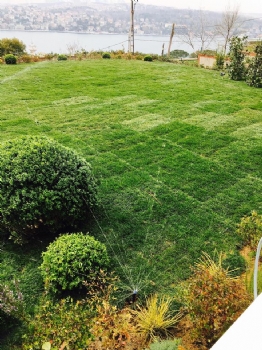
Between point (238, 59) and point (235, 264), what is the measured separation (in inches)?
450

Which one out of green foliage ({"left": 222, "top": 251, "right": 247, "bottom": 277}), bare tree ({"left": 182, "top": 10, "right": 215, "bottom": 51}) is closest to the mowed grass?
green foliage ({"left": 222, "top": 251, "right": 247, "bottom": 277})

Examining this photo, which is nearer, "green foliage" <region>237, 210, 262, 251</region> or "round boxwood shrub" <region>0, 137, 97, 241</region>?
"round boxwood shrub" <region>0, 137, 97, 241</region>

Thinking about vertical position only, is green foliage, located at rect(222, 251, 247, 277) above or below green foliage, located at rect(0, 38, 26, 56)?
below

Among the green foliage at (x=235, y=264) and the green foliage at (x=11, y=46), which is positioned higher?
the green foliage at (x=11, y=46)

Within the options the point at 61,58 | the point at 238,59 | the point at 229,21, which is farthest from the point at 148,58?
the point at 229,21

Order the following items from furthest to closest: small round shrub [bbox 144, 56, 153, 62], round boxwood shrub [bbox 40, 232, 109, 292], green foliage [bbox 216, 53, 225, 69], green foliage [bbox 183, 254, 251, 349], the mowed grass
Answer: small round shrub [bbox 144, 56, 153, 62] → green foliage [bbox 216, 53, 225, 69] → the mowed grass → round boxwood shrub [bbox 40, 232, 109, 292] → green foliage [bbox 183, 254, 251, 349]

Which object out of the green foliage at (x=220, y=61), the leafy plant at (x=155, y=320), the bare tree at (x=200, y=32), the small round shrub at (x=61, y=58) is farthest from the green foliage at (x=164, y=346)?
the bare tree at (x=200, y=32)

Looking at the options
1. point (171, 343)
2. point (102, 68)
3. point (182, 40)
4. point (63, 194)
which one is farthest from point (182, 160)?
point (182, 40)

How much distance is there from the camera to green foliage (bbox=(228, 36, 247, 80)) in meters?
12.7

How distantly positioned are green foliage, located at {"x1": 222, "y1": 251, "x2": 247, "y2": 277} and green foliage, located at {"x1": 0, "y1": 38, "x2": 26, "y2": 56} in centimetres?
1778

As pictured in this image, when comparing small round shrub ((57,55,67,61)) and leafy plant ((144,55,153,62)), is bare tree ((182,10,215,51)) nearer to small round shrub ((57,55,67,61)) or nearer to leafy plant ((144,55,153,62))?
leafy plant ((144,55,153,62))

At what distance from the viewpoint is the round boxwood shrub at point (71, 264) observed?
3.09 m

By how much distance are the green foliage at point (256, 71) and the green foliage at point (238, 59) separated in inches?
29.8

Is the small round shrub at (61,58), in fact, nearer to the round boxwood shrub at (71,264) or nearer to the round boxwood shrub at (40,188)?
the round boxwood shrub at (40,188)
